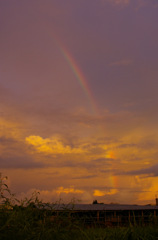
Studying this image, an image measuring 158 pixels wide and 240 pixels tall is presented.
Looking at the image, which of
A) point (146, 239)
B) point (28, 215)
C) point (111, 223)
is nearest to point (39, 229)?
point (28, 215)

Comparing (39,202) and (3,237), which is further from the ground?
(39,202)

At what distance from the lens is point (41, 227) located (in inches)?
228

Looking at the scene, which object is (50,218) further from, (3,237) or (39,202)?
(3,237)

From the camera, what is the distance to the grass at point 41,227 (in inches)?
212

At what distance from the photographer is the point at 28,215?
6117 millimetres

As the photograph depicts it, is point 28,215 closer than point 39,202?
Yes

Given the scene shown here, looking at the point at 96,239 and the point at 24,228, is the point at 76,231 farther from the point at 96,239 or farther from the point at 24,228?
the point at 24,228

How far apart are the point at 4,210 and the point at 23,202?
30.9 inches

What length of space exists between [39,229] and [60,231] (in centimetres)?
57

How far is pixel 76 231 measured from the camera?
6.64m

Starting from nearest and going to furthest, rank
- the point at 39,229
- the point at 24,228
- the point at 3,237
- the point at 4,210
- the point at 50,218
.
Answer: the point at 3,237 → the point at 24,228 → the point at 39,229 → the point at 4,210 → the point at 50,218

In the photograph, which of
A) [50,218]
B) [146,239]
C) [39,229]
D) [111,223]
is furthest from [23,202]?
[111,223]

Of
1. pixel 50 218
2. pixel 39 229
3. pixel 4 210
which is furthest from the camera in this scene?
pixel 50 218

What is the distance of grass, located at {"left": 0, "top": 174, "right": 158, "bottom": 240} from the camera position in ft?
17.7
